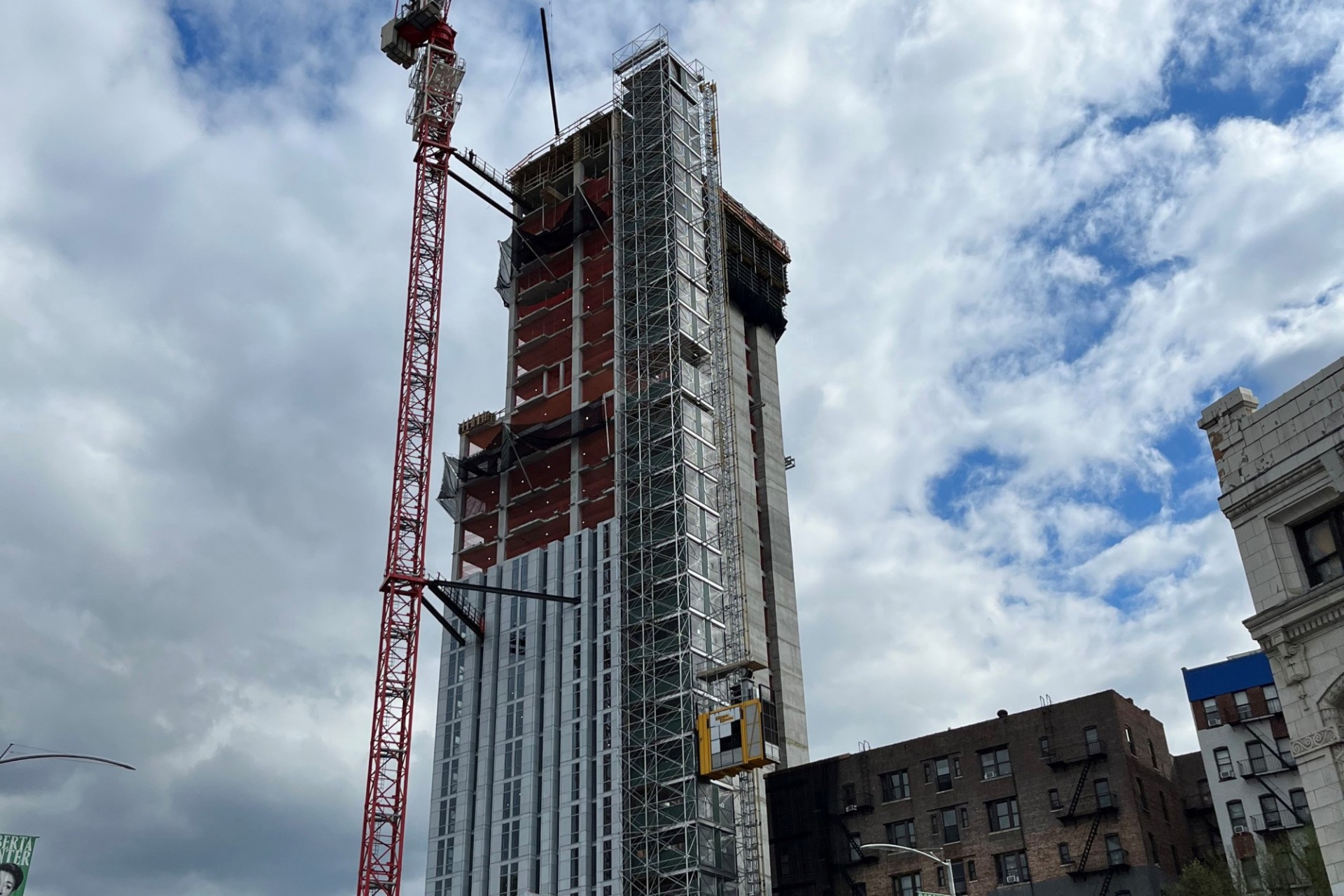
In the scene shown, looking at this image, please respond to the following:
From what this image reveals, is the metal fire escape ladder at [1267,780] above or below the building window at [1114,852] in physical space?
above

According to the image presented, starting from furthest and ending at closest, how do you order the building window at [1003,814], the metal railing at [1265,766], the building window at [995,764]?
the building window at [995,764] → the building window at [1003,814] → the metal railing at [1265,766]

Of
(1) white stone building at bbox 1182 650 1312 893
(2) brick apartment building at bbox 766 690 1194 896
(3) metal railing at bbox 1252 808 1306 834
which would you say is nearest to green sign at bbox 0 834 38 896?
(2) brick apartment building at bbox 766 690 1194 896

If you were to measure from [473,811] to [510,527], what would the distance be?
28625mm

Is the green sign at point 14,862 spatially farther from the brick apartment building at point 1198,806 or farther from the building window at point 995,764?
the brick apartment building at point 1198,806

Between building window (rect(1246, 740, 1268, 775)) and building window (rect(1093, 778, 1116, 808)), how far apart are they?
10958 mm

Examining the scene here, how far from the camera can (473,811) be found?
108m

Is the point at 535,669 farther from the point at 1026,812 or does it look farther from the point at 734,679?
the point at 1026,812

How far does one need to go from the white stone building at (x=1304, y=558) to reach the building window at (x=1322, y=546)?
27mm

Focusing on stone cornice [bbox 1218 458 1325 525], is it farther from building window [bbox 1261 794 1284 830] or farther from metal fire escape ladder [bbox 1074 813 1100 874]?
building window [bbox 1261 794 1284 830]

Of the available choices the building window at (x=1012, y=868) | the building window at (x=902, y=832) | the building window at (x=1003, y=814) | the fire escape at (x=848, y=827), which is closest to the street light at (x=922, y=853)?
the building window at (x=902, y=832)

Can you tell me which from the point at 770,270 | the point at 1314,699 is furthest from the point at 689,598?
the point at 1314,699

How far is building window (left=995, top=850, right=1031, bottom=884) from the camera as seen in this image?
83562 millimetres

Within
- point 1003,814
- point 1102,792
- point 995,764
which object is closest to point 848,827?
point 1003,814

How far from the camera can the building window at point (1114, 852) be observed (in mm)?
80062
